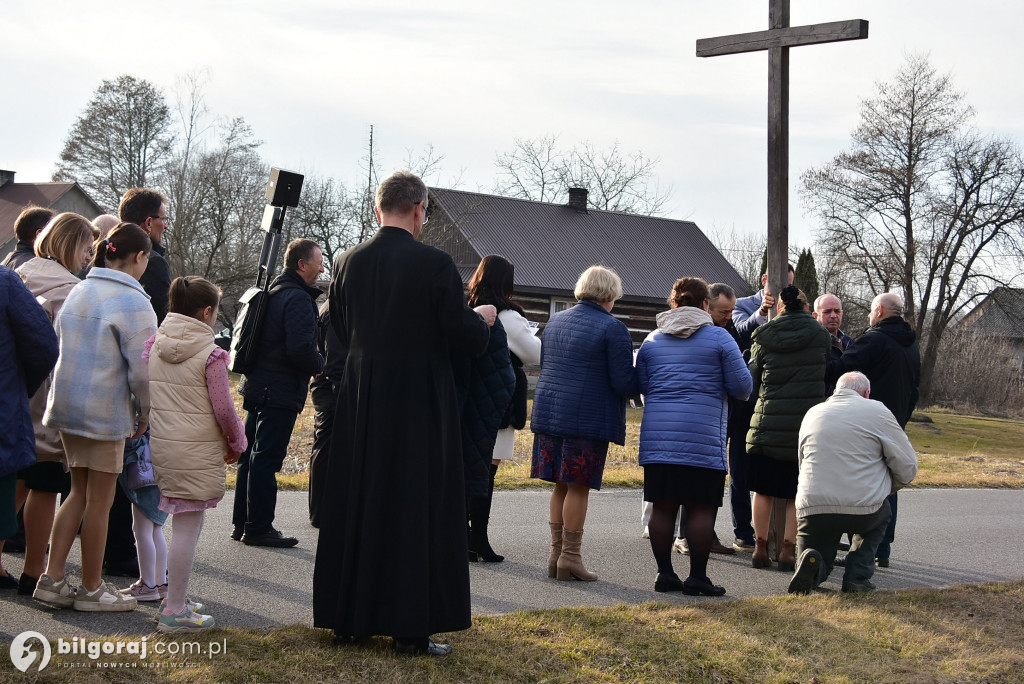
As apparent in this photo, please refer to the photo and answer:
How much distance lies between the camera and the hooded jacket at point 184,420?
203 inches

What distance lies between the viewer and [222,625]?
540 cm

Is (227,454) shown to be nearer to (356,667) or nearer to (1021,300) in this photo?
(356,667)

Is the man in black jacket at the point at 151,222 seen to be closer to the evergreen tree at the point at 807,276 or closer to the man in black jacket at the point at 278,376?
the man in black jacket at the point at 278,376

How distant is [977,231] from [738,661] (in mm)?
41526

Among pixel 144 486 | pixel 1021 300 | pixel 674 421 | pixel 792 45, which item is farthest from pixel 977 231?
pixel 144 486

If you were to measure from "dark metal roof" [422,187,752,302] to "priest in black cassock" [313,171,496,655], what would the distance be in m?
31.3

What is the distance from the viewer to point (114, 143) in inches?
2042

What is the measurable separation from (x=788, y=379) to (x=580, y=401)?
1844 millimetres

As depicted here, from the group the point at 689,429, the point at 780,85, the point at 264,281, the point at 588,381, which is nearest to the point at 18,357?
the point at 264,281

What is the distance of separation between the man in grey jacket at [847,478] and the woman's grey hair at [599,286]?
5.47ft

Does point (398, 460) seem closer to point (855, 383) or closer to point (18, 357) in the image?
point (18, 357)

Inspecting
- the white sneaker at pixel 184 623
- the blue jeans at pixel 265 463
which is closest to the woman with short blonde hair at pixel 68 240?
the blue jeans at pixel 265 463

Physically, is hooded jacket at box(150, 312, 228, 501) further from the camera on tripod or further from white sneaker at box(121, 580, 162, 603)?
the camera on tripod

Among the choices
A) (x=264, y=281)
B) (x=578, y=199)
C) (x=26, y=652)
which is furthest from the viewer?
(x=578, y=199)
